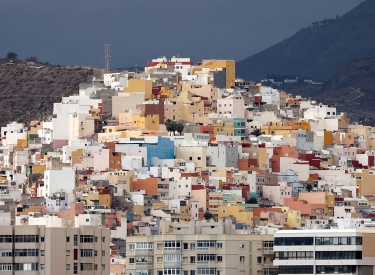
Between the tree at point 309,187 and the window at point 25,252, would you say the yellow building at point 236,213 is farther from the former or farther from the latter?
the window at point 25,252

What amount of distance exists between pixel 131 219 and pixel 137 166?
42.0ft

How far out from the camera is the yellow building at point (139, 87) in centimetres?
10544

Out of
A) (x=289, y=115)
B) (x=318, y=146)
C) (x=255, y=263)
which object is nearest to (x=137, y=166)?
(x=318, y=146)

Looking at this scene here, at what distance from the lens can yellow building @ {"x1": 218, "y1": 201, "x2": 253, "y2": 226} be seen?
8062 centimetres

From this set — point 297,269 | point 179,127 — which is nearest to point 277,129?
point 179,127

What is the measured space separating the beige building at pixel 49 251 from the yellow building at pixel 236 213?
80.5 feet

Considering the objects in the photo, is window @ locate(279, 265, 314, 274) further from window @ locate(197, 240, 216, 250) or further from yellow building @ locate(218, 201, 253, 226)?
yellow building @ locate(218, 201, 253, 226)

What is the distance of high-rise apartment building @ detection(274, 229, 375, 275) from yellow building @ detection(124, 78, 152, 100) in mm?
52361

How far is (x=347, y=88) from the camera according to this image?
561ft

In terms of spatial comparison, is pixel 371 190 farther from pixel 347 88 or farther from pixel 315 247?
pixel 347 88

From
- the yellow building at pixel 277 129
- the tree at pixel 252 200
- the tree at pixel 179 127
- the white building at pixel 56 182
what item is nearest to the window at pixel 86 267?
the white building at pixel 56 182

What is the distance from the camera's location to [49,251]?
54688mm

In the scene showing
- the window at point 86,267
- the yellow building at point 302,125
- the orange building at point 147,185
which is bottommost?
the window at point 86,267

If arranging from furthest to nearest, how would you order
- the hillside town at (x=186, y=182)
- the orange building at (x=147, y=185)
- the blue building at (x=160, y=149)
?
the blue building at (x=160, y=149) < the orange building at (x=147, y=185) < the hillside town at (x=186, y=182)
